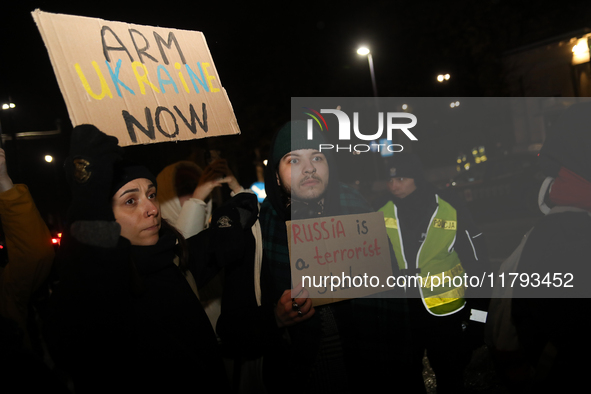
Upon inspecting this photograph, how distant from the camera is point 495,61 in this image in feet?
65.2

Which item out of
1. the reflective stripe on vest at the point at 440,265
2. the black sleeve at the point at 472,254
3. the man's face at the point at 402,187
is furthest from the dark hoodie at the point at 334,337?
the man's face at the point at 402,187

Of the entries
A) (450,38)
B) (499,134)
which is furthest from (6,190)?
(499,134)

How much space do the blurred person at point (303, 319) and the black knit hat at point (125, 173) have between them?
30.0 inches

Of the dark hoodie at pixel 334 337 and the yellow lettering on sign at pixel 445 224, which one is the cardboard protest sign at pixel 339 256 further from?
the yellow lettering on sign at pixel 445 224

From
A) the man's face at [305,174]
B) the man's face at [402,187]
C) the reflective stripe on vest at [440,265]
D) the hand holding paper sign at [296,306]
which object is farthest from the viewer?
the man's face at [402,187]

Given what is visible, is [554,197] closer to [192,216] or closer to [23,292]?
[192,216]

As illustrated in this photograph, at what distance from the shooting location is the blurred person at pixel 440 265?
3.30m

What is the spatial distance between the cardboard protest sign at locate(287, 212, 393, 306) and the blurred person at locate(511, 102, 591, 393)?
79 centimetres

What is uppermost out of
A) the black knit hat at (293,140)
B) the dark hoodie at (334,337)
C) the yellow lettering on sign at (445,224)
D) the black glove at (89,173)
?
the black knit hat at (293,140)

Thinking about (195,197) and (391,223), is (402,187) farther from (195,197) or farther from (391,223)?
(195,197)

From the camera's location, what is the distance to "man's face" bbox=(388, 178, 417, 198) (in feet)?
12.8

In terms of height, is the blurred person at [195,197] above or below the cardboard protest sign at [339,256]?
above

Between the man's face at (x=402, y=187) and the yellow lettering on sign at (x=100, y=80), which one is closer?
the yellow lettering on sign at (x=100, y=80)

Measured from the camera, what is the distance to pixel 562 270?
1962 millimetres
